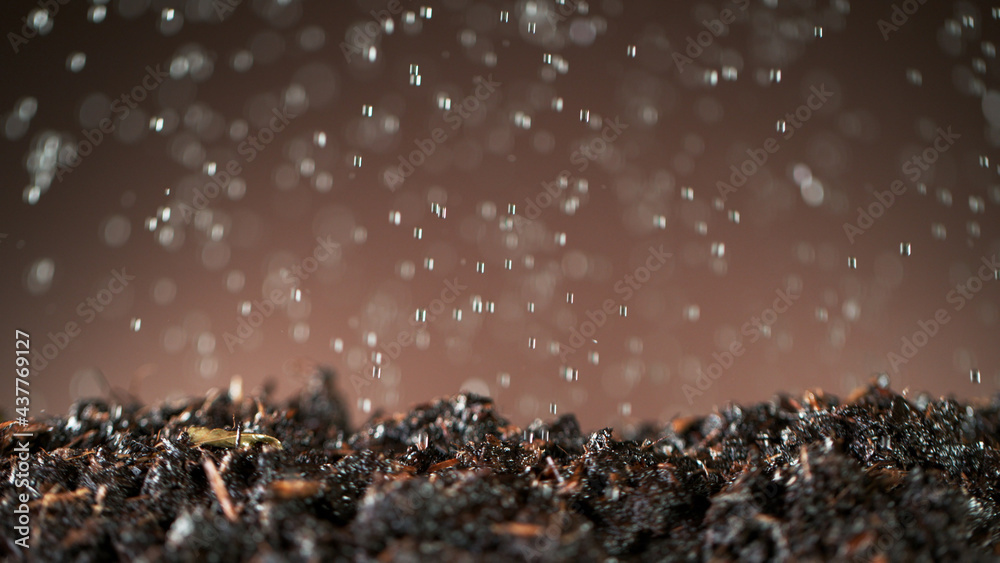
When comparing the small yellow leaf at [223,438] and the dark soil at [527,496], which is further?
the small yellow leaf at [223,438]

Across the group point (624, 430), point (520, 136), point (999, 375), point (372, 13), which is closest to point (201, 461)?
point (624, 430)

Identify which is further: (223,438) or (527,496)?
(223,438)

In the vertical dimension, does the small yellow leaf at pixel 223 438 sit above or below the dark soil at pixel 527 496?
above

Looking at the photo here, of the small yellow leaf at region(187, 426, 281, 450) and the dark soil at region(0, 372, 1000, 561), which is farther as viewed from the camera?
the small yellow leaf at region(187, 426, 281, 450)

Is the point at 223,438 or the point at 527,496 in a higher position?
the point at 223,438

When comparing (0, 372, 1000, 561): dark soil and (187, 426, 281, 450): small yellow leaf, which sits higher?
(187, 426, 281, 450): small yellow leaf

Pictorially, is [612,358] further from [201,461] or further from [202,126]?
[201,461]
